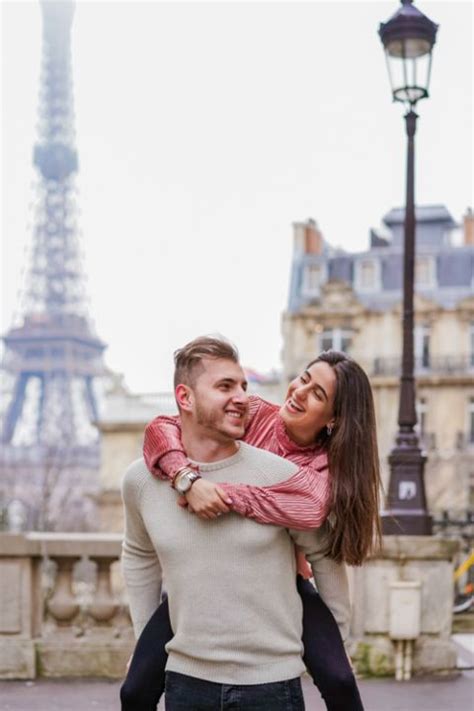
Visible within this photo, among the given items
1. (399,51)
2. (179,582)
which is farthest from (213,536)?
(399,51)

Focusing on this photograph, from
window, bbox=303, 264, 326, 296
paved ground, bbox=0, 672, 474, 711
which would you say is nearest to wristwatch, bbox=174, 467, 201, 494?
paved ground, bbox=0, 672, 474, 711

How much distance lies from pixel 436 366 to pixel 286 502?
43.1m

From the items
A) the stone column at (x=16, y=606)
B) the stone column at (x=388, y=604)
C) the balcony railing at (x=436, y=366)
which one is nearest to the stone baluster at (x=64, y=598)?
the stone column at (x=16, y=606)

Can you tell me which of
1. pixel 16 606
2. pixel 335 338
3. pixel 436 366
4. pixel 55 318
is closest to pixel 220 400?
pixel 16 606

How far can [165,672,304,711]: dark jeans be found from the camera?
133 inches

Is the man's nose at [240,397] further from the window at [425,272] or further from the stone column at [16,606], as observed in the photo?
the window at [425,272]

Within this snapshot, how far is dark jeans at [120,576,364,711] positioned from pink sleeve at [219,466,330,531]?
12.4 inches

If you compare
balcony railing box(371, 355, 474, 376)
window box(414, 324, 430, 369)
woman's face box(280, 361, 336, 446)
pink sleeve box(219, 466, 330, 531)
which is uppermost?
window box(414, 324, 430, 369)

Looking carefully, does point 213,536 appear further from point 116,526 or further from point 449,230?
point 449,230

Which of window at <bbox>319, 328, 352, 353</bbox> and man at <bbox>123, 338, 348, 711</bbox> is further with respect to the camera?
window at <bbox>319, 328, 352, 353</bbox>

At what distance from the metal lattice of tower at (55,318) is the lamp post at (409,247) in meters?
55.2

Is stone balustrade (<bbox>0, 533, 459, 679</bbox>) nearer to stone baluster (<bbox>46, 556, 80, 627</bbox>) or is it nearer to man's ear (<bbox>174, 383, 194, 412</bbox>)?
stone baluster (<bbox>46, 556, 80, 627</bbox>)

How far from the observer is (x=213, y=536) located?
3422mm

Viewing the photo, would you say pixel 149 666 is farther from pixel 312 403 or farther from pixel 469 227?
pixel 469 227
